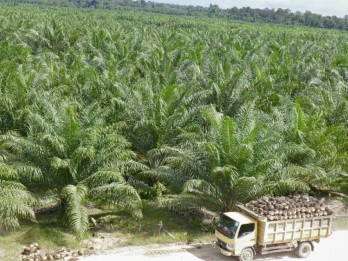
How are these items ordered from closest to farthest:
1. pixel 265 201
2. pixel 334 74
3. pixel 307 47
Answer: pixel 265 201 < pixel 334 74 < pixel 307 47

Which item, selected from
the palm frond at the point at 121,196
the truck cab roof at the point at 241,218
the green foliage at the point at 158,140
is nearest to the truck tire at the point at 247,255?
the truck cab roof at the point at 241,218

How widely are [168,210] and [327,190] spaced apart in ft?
19.0

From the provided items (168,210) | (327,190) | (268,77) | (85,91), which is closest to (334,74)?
(268,77)

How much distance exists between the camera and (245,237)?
11.6 m

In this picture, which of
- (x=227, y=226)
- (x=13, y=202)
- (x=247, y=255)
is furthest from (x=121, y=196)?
(x=247, y=255)

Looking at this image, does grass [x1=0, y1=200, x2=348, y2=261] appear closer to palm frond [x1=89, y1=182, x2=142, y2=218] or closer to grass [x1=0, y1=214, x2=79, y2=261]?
grass [x1=0, y1=214, x2=79, y2=261]

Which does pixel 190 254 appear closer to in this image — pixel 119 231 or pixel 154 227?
pixel 154 227

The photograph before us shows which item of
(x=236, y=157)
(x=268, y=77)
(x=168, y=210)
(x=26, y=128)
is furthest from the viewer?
(x=268, y=77)

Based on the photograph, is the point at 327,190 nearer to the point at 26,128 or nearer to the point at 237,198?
the point at 237,198

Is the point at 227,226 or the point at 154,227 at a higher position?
the point at 227,226

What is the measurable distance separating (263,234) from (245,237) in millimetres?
417

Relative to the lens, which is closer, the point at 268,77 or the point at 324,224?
the point at 324,224

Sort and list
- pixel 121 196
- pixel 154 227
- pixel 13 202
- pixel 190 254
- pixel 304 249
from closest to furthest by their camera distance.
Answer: pixel 13 202
pixel 190 254
pixel 304 249
pixel 121 196
pixel 154 227

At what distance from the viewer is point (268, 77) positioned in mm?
22812
